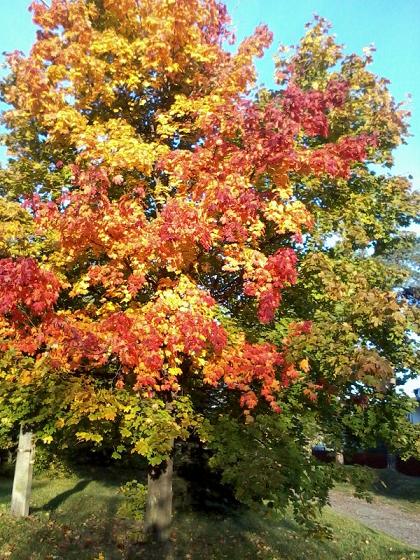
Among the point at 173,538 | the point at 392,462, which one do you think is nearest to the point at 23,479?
the point at 173,538

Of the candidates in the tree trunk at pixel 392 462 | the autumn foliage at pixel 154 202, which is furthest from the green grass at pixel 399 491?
the autumn foliage at pixel 154 202

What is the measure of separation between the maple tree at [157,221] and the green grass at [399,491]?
49.8ft

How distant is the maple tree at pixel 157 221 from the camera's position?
6109mm

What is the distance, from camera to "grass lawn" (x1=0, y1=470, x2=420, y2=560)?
8.27 m

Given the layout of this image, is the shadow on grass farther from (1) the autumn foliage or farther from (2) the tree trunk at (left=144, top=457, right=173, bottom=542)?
(1) the autumn foliage

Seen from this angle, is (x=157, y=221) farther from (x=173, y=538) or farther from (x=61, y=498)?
(x=61, y=498)

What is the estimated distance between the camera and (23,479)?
10750mm

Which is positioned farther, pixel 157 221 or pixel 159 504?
pixel 159 504

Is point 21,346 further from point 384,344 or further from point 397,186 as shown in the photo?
point 397,186

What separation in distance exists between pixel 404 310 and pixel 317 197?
2.87 meters

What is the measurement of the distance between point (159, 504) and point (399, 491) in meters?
20.0

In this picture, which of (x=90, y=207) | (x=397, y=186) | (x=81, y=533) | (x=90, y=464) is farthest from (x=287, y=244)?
(x=90, y=464)

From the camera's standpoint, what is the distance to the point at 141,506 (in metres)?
8.37

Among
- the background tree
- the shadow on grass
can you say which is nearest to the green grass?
the shadow on grass
